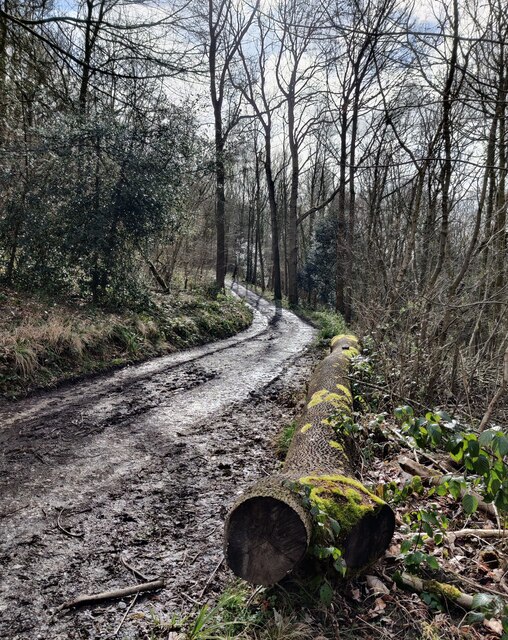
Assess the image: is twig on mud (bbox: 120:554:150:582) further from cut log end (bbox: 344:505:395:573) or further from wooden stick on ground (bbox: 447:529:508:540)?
wooden stick on ground (bbox: 447:529:508:540)

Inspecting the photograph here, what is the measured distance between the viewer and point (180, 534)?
319cm

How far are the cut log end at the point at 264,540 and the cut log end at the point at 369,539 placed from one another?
15.5 inches

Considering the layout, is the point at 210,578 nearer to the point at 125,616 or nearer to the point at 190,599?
the point at 190,599

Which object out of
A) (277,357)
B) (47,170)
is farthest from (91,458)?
(47,170)

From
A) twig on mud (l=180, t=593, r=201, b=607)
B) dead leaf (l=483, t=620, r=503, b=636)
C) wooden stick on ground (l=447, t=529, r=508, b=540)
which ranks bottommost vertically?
twig on mud (l=180, t=593, r=201, b=607)

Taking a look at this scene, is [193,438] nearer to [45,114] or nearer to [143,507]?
[143,507]

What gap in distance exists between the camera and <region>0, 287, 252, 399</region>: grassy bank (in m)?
6.28

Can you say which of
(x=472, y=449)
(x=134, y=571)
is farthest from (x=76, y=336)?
(x=472, y=449)

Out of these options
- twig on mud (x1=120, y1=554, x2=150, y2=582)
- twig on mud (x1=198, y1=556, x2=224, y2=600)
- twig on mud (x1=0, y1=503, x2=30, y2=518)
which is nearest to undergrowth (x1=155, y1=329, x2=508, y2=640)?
twig on mud (x1=198, y1=556, x2=224, y2=600)

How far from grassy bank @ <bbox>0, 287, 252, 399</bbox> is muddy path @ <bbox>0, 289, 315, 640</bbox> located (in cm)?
48

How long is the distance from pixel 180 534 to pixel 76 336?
5203mm

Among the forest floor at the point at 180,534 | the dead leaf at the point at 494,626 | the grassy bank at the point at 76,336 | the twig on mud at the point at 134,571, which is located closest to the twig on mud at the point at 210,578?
the forest floor at the point at 180,534

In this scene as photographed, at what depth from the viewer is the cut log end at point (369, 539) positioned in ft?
8.33

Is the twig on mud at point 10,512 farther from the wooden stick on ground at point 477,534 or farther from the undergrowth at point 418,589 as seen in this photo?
the wooden stick on ground at point 477,534
